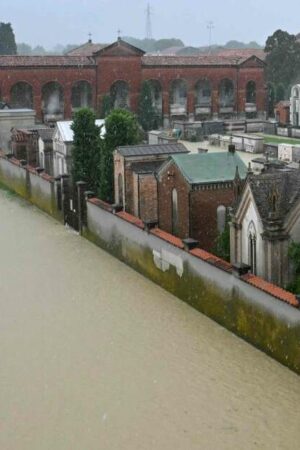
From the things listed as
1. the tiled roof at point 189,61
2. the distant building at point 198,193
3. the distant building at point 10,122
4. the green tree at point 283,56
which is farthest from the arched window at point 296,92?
the distant building at point 198,193

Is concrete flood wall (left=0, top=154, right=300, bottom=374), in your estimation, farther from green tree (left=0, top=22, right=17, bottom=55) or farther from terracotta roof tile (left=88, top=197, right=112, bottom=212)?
green tree (left=0, top=22, right=17, bottom=55)

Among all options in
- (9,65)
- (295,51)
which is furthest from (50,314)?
(295,51)

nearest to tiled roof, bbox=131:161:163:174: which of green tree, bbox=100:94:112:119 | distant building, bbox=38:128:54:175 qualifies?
distant building, bbox=38:128:54:175

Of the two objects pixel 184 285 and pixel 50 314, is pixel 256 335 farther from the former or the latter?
pixel 50 314

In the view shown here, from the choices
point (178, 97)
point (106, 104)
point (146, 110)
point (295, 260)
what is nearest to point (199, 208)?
point (295, 260)

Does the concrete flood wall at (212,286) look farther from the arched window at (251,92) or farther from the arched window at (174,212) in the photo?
the arched window at (251,92)

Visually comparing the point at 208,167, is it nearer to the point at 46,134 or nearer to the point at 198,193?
the point at 198,193

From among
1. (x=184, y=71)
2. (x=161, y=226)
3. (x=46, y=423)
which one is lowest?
(x=46, y=423)
